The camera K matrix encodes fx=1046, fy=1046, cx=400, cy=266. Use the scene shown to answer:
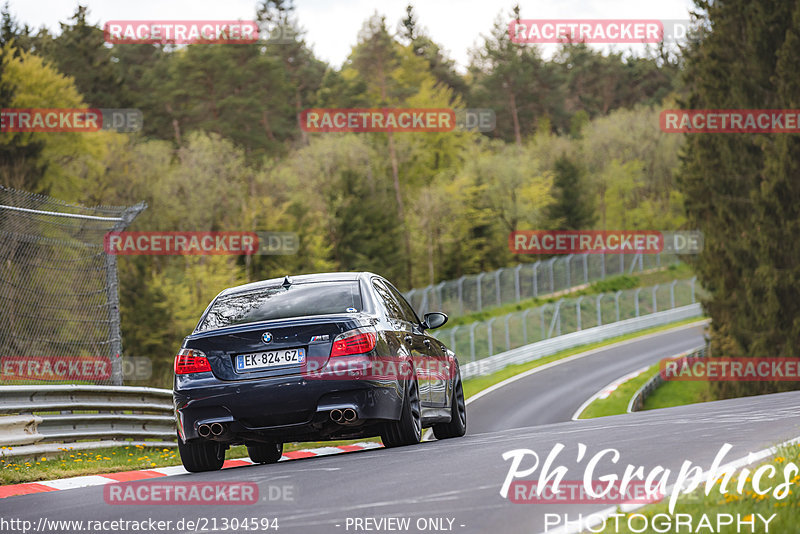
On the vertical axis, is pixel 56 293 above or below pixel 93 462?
above

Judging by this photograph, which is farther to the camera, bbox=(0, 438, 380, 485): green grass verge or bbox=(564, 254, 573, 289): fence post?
bbox=(564, 254, 573, 289): fence post

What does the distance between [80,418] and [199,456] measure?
9.91 ft

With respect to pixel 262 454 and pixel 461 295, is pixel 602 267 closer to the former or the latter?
pixel 461 295

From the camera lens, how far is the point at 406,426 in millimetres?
9227

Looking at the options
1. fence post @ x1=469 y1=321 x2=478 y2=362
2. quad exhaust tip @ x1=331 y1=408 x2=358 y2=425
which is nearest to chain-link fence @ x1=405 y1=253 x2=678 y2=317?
fence post @ x1=469 y1=321 x2=478 y2=362

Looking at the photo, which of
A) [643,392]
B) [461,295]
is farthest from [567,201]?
[643,392]

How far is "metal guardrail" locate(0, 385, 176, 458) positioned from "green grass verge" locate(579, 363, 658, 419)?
68.8ft

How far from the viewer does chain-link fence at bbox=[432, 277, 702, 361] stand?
43656 millimetres

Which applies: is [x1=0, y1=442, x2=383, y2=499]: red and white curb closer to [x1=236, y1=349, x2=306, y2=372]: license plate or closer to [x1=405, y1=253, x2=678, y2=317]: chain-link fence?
[x1=236, y1=349, x2=306, y2=372]: license plate

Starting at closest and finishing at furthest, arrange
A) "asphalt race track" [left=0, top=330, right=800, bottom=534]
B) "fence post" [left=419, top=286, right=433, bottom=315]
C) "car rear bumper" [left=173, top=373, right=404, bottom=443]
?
"asphalt race track" [left=0, top=330, right=800, bottom=534], "car rear bumper" [left=173, top=373, right=404, bottom=443], "fence post" [left=419, top=286, right=433, bottom=315]

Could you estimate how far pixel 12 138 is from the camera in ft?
147

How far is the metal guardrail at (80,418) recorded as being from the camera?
33.4ft

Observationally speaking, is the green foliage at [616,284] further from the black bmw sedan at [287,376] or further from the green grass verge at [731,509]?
the green grass verge at [731,509]

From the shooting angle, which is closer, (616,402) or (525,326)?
(616,402)
